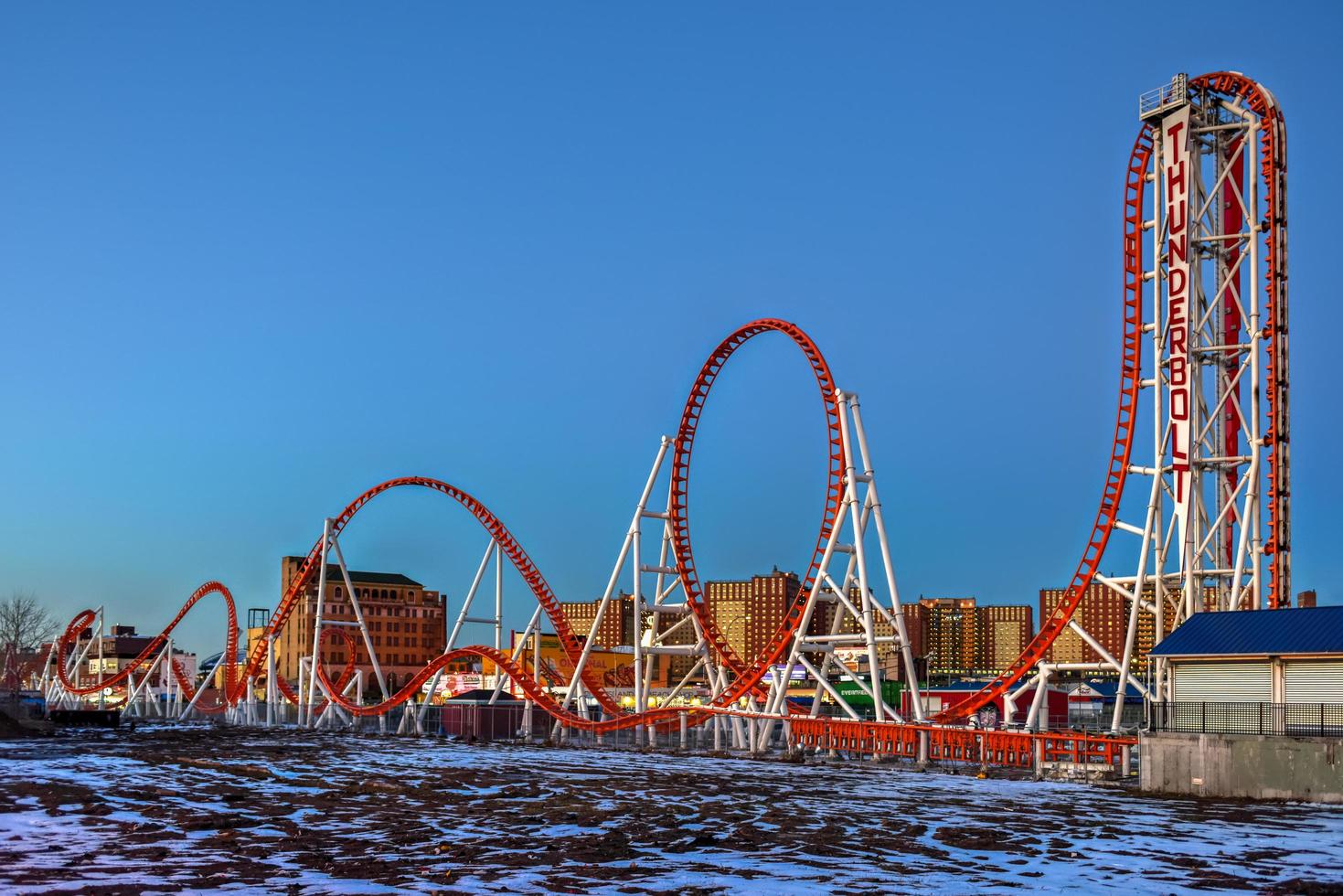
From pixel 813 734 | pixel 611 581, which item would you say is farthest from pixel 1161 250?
pixel 611 581

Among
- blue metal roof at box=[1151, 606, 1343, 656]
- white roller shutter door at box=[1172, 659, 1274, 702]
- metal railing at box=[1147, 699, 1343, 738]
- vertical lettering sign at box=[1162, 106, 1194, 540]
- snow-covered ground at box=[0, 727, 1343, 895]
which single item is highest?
vertical lettering sign at box=[1162, 106, 1194, 540]

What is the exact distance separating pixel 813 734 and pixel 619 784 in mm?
12236

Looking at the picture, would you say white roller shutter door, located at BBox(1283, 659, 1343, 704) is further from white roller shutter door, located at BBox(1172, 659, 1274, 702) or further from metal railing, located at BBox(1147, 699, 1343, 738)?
white roller shutter door, located at BBox(1172, 659, 1274, 702)

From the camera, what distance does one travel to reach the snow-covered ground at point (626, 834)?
15930 millimetres

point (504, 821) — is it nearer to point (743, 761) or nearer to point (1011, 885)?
point (1011, 885)

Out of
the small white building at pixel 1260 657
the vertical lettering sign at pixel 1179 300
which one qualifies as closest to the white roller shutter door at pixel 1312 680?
the small white building at pixel 1260 657

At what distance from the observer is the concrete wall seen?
2644 centimetres

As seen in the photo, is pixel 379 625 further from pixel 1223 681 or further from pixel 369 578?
pixel 1223 681

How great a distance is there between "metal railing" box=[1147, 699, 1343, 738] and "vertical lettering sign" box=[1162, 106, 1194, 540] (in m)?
9.85

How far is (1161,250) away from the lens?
1585 inches

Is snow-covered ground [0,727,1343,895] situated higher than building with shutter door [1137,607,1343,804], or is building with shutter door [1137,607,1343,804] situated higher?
building with shutter door [1137,607,1343,804]

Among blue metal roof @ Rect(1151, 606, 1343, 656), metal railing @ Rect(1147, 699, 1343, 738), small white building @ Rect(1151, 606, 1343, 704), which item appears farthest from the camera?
blue metal roof @ Rect(1151, 606, 1343, 656)

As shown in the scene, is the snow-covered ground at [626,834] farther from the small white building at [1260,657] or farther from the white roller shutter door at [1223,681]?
the small white building at [1260,657]

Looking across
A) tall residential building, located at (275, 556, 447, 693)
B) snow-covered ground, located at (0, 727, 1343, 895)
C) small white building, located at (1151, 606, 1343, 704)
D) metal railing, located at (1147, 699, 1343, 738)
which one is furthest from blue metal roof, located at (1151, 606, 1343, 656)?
tall residential building, located at (275, 556, 447, 693)
